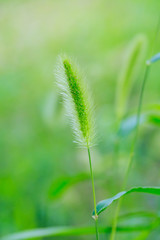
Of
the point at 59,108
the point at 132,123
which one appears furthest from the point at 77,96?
the point at 59,108

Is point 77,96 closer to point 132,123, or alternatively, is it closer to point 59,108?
point 132,123

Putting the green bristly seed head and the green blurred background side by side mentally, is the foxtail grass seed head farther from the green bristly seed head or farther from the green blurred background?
the green blurred background

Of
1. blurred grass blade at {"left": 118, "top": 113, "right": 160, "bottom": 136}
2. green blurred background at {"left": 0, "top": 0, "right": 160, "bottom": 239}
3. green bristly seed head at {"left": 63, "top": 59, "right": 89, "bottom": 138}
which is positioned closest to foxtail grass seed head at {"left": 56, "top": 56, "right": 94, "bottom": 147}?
green bristly seed head at {"left": 63, "top": 59, "right": 89, "bottom": 138}

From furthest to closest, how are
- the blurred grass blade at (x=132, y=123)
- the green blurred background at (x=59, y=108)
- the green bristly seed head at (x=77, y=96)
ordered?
the green blurred background at (x=59, y=108)
the blurred grass blade at (x=132, y=123)
the green bristly seed head at (x=77, y=96)

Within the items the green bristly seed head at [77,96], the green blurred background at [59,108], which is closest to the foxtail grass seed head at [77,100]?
the green bristly seed head at [77,96]

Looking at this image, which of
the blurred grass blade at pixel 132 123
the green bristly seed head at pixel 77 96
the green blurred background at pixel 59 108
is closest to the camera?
the green bristly seed head at pixel 77 96

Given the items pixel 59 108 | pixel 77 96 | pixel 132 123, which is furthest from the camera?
pixel 59 108

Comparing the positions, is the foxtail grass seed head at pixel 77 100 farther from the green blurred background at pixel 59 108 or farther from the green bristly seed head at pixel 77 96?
the green blurred background at pixel 59 108
